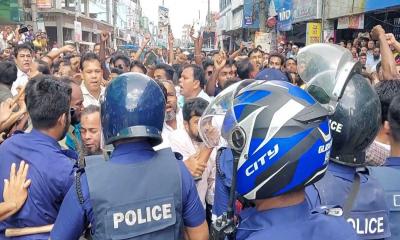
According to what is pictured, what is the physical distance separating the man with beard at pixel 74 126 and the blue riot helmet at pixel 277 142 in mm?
2232

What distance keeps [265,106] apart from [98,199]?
88 cm

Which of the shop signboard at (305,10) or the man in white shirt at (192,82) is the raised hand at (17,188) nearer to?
the man in white shirt at (192,82)

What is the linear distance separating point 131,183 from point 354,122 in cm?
101

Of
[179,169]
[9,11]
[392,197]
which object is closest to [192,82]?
[179,169]

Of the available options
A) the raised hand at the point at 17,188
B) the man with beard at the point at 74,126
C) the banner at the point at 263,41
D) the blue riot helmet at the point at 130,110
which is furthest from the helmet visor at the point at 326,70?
the banner at the point at 263,41

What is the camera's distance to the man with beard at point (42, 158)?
231cm

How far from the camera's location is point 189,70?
5.18m

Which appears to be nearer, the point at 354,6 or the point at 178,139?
the point at 178,139

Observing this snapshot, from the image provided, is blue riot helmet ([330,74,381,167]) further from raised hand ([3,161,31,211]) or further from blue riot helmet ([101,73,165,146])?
raised hand ([3,161,31,211])

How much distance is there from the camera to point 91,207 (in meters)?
1.85

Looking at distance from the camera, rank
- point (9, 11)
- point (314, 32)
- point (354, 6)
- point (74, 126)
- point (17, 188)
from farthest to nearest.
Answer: point (9, 11)
point (314, 32)
point (354, 6)
point (74, 126)
point (17, 188)

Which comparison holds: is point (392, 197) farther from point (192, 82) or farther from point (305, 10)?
point (305, 10)

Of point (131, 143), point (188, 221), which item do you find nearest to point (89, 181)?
point (131, 143)

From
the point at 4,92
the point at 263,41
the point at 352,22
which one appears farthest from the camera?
the point at 352,22
